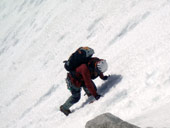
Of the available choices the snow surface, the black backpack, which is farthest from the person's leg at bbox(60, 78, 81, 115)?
the black backpack

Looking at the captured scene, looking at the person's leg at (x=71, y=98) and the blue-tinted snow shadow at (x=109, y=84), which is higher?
the person's leg at (x=71, y=98)

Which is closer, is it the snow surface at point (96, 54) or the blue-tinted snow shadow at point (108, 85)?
the snow surface at point (96, 54)

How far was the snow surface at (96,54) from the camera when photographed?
205 inches

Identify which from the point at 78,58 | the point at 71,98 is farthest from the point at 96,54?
the point at 78,58

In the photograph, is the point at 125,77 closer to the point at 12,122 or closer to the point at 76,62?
the point at 76,62

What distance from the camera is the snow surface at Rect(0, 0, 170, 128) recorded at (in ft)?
17.1

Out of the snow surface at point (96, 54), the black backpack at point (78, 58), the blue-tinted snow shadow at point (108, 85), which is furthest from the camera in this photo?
the blue-tinted snow shadow at point (108, 85)

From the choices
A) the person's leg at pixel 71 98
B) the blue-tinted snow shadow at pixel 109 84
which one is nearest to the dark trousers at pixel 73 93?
the person's leg at pixel 71 98

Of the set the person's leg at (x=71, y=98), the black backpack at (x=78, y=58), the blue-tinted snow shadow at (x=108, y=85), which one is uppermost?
the black backpack at (x=78, y=58)

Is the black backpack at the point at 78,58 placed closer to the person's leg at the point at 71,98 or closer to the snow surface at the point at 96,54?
the person's leg at the point at 71,98

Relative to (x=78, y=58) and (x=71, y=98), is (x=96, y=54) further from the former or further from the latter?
(x=78, y=58)

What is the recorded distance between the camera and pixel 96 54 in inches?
356

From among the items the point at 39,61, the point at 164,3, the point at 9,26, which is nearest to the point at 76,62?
the point at 164,3

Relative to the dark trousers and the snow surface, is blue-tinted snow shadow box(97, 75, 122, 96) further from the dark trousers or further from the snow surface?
the dark trousers
